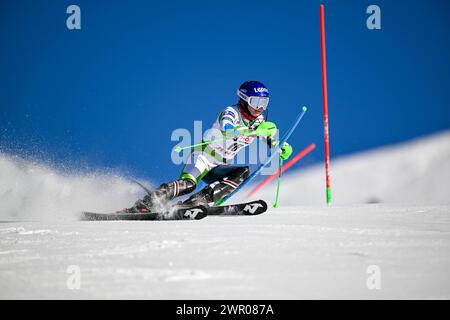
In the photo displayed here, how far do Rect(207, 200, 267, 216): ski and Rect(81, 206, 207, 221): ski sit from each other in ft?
1.79

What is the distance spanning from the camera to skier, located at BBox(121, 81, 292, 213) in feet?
18.8

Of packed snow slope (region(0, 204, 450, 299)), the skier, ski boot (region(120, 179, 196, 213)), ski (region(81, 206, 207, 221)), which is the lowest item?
packed snow slope (region(0, 204, 450, 299))

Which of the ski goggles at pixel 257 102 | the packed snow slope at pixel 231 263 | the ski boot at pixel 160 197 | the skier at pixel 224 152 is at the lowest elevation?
the packed snow slope at pixel 231 263

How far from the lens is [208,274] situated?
2.04 metres

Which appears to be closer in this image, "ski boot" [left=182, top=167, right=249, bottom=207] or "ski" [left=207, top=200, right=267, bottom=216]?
"ski" [left=207, top=200, right=267, bottom=216]

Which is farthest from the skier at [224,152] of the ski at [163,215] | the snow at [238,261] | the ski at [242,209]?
the snow at [238,261]

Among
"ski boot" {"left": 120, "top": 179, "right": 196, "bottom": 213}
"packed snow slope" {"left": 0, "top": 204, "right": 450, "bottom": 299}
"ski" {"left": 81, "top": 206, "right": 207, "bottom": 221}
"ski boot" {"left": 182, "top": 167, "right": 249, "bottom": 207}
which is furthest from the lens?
"ski boot" {"left": 182, "top": 167, "right": 249, "bottom": 207}

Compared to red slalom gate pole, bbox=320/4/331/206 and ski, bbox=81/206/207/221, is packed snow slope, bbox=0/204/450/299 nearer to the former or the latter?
ski, bbox=81/206/207/221

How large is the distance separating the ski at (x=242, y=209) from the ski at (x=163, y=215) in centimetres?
54

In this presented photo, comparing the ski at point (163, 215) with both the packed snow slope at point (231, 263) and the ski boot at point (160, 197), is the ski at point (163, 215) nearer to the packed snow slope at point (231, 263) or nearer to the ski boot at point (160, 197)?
the ski boot at point (160, 197)

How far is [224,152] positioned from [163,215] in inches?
47.2

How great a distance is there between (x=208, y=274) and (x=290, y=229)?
5.68 ft

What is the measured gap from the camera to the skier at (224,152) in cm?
573

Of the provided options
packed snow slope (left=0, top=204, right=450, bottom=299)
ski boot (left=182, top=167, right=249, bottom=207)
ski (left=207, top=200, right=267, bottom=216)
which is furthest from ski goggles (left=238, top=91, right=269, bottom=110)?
packed snow slope (left=0, top=204, right=450, bottom=299)
